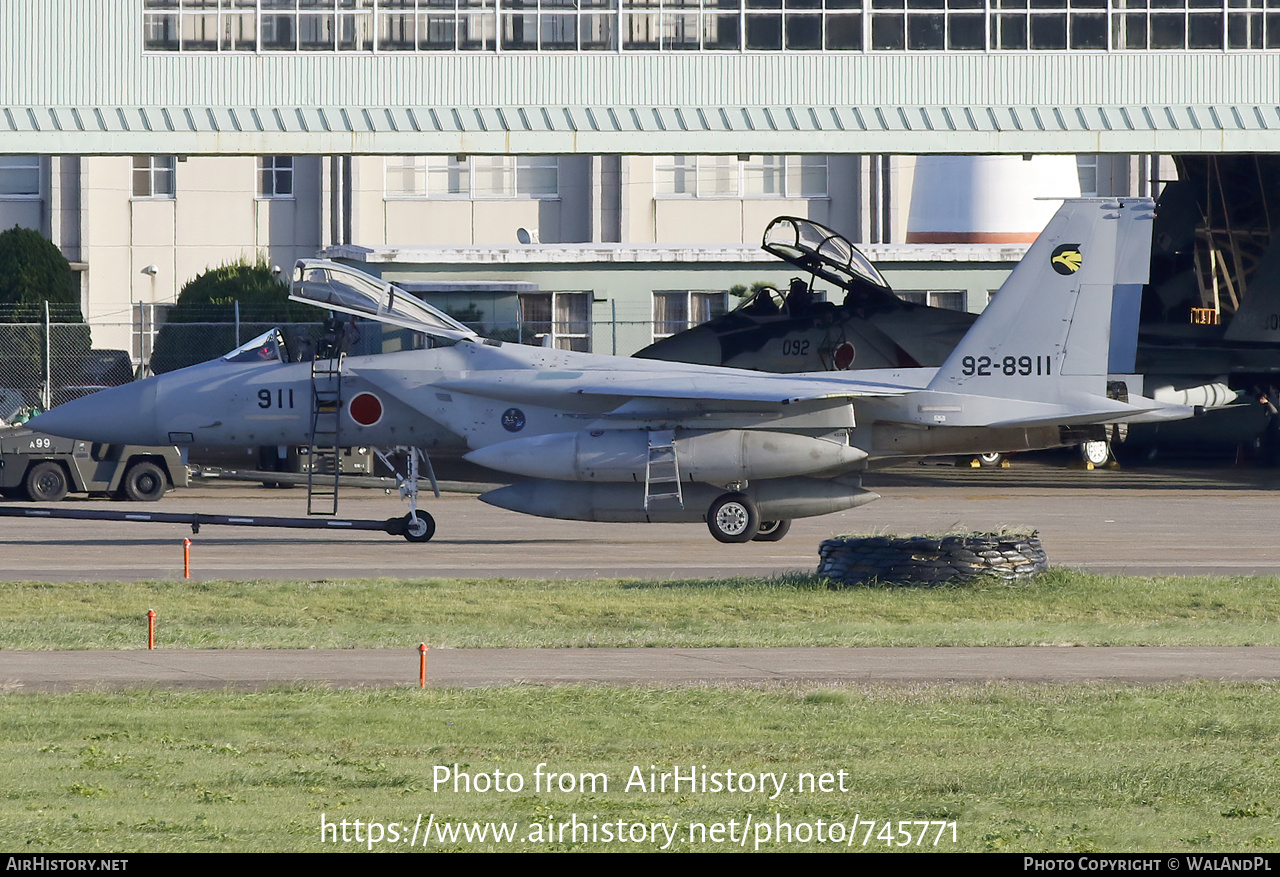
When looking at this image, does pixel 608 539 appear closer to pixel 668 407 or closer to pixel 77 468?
pixel 668 407

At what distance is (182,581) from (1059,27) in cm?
1932

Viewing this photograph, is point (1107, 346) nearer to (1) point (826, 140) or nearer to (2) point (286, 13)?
(1) point (826, 140)

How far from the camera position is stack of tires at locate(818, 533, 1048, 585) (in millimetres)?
16188

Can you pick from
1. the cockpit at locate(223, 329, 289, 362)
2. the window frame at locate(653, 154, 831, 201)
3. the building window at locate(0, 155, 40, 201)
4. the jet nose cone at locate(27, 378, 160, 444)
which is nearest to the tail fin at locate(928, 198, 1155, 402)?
the cockpit at locate(223, 329, 289, 362)

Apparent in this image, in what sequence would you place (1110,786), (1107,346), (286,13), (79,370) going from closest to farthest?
(1110,786) < (1107,346) < (286,13) < (79,370)

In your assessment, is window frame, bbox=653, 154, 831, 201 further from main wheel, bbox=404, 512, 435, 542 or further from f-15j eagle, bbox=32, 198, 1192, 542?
main wheel, bbox=404, 512, 435, 542

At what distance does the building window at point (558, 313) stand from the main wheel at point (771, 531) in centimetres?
1411

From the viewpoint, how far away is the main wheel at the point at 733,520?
21.2m

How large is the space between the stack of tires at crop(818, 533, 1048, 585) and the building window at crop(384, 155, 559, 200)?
39964mm

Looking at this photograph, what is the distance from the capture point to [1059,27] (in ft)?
93.2

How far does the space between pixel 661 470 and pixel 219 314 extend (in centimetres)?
2507

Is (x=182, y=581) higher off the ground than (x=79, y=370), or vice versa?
(x=79, y=370)

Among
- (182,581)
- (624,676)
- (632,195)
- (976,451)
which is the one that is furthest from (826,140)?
(632,195)

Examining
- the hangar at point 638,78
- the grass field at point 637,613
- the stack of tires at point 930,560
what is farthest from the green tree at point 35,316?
the stack of tires at point 930,560
